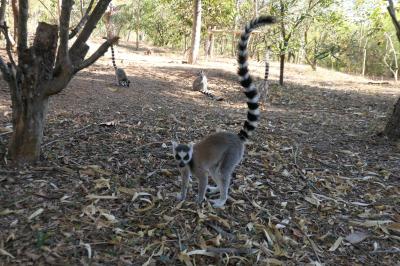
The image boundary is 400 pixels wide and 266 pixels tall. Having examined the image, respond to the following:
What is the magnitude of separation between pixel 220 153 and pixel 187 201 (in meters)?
0.64

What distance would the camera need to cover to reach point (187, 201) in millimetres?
4066

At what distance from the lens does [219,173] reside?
4.19m

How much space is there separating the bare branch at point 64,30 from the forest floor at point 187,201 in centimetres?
123

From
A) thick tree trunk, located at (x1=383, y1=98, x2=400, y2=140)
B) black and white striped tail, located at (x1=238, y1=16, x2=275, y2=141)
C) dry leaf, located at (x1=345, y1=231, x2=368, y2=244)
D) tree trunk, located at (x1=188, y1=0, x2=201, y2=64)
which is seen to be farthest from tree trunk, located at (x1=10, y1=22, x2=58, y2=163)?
tree trunk, located at (x1=188, y1=0, x2=201, y2=64)

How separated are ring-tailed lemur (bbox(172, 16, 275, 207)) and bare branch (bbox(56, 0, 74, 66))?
1486mm

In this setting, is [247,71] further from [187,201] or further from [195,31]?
[195,31]

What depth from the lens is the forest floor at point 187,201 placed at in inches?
127

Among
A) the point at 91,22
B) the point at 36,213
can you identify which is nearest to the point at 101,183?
the point at 36,213

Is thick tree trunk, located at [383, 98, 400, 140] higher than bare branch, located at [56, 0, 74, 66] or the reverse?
the reverse

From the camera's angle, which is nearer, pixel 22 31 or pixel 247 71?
pixel 22 31

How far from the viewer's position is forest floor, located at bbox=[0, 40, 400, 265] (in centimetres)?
323

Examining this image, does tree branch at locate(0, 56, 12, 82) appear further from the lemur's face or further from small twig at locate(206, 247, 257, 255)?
small twig at locate(206, 247, 257, 255)

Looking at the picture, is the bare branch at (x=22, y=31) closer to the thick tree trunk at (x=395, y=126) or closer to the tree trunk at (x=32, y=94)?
the tree trunk at (x=32, y=94)

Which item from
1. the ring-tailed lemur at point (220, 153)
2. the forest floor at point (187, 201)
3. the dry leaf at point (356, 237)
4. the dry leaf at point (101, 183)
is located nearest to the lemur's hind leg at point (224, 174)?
the ring-tailed lemur at point (220, 153)
